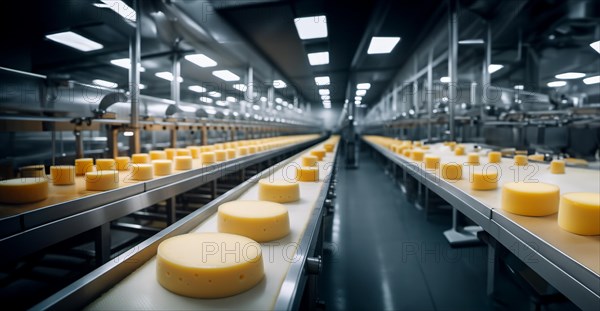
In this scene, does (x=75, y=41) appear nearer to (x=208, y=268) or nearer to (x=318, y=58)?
(x=208, y=268)

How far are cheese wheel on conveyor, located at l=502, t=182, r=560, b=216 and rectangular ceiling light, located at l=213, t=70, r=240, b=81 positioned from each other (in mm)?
5541

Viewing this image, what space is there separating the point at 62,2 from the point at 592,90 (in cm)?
653

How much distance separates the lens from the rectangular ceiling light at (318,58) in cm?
559

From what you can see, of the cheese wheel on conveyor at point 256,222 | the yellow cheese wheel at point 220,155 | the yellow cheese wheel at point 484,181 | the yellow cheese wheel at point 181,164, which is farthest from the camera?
the yellow cheese wheel at point 220,155

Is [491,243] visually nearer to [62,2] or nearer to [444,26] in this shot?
[62,2]

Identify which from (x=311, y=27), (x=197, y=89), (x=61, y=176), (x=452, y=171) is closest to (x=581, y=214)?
(x=452, y=171)

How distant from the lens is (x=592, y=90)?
14.7 feet

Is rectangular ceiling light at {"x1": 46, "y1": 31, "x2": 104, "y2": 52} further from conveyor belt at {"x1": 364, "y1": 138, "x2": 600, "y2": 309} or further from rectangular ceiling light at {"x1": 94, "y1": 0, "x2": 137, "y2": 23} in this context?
conveyor belt at {"x1": 364, "y1": 138, "x2": 600, "y2": 309}

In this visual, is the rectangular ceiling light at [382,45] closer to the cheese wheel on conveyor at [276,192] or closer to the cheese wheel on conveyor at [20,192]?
the cheese wheel on conveyor at [276,192]

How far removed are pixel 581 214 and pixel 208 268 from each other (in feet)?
3.02

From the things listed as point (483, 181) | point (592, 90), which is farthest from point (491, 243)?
point (592, 90)

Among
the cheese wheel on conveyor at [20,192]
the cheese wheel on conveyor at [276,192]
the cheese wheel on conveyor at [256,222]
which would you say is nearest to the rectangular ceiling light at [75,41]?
the cheese wheel on conveyor at [20,192]

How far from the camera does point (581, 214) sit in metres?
0.77

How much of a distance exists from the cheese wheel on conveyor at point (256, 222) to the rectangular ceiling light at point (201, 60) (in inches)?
158
